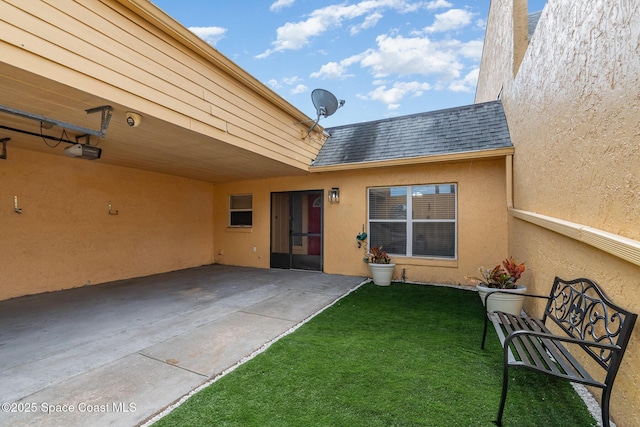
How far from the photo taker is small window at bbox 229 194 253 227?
8180mm

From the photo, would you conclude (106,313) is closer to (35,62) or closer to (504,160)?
(35,62)

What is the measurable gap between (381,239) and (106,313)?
5048mm

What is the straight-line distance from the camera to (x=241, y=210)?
27.3 feet

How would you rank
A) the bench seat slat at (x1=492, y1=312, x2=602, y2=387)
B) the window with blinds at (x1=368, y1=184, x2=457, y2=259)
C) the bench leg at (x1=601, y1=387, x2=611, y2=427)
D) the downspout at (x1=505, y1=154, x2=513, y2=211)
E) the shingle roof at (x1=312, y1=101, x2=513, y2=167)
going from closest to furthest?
1. the bench leg at (x1=601, y1=387, x2=611, y2=427)
2. the bench seat slat at (x1=492, y1=312, x2=602, y2=387)
3. the downspout at (x1=505, y1=154, x2=513, y2=211)
4. the shingle roof at (x1=312, y1=101, x2=513, y2=167)
5. the window with blinds at (x1=368, y1=184, x2=457, y2=259)

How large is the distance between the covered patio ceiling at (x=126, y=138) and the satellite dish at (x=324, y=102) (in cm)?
131

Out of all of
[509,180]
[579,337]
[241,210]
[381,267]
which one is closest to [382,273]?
[381,267]

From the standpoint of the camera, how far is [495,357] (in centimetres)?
274

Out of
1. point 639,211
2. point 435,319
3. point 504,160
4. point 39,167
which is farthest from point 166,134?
point 504,160

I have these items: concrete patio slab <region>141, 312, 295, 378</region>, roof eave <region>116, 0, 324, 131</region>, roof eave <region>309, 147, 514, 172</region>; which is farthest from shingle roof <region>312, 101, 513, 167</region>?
concrete patio slab <region>141, 312, 295, 378</region>

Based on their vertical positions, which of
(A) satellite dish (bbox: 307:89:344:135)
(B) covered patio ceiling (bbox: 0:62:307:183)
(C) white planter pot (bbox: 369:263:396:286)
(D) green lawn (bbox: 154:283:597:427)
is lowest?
(D) green lawn (bbox: 154:283:597:427)

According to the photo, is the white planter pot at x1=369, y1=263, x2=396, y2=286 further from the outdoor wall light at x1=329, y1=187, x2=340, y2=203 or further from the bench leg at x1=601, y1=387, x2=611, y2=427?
the bench leg at x1=601, y1=387, x2=611, y2=427

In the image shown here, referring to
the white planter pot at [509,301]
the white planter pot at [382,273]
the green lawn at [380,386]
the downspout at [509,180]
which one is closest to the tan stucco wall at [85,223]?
the green lawn at [380,386]

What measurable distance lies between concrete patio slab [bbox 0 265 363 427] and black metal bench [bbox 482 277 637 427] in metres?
2.36

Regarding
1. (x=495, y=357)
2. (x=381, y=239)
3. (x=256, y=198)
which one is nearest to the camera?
(x=495, y=357)
